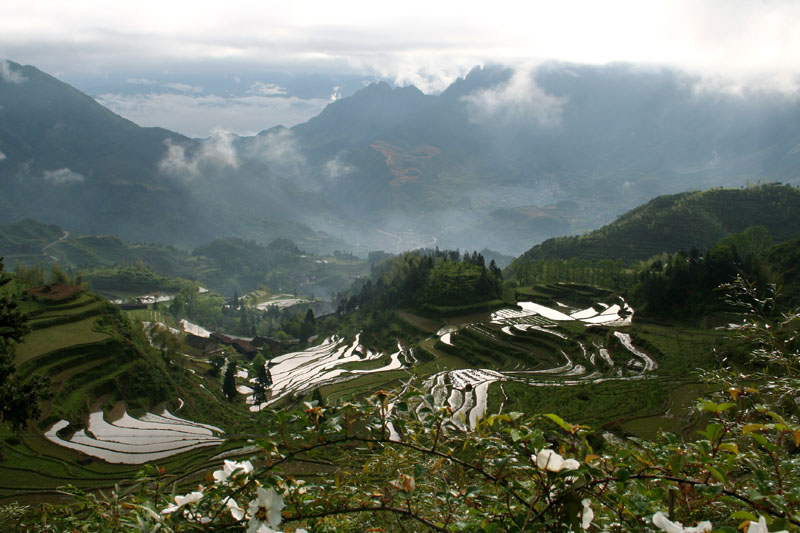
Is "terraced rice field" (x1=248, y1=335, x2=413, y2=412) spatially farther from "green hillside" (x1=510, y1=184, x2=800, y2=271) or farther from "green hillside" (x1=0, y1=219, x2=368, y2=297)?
"green hillside" (x1=0, y1=219, x2=368, y2=297)

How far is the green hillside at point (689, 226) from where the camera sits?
318 ft

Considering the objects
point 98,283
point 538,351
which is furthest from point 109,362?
point 98,283

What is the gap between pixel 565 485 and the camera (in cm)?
192

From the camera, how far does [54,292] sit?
1642 inches

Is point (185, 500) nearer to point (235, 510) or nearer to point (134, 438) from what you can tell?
point (235, 510)

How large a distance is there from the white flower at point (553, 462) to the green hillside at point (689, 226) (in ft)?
310

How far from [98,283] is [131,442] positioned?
115037 mm

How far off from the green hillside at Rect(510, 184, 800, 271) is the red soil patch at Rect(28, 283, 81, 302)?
7232 cm

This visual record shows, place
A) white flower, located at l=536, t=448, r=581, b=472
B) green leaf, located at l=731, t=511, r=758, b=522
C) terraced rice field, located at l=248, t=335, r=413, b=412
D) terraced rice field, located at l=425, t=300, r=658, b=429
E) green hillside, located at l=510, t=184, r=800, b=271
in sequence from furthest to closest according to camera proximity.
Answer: green hillside, located at l=510, t=184, r=800, b=271
terraced rice field, located at l=248, t=335, r=413, b=412
terraced rice field, located at l=425, t=300, r=658, b=429
white flower, located at l=536, t=448, r=581, b=472
green leaf, located at l=731, t=511, r=758, b=522

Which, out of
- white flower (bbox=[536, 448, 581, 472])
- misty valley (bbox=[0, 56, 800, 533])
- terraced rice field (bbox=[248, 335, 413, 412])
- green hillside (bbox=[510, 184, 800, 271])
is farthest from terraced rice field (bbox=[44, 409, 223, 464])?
green hillside (bbox=[510, 184, 800, 271])

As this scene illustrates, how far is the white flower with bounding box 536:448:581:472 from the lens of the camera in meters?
1.76

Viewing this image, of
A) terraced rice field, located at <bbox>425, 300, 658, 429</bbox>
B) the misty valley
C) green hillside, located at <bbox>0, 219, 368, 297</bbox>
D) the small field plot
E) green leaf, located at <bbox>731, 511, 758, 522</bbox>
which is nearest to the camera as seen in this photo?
green leaf, located at <bbox>731, 511, 758, 522</bbox>

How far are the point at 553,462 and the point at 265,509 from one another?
1164 mm

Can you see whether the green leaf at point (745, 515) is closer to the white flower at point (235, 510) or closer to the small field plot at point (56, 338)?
the white flower at point (235, 510)
